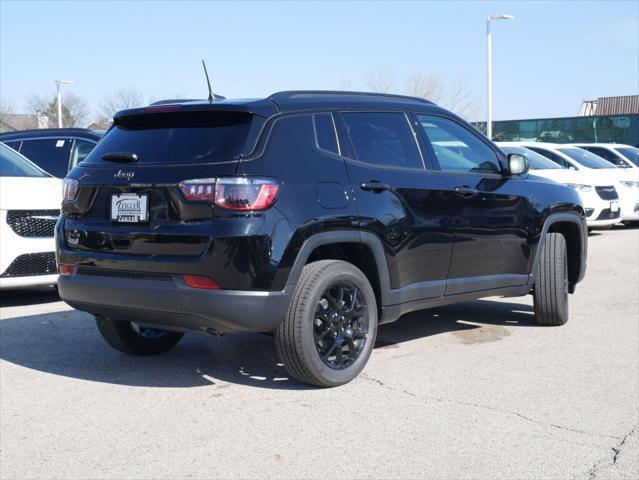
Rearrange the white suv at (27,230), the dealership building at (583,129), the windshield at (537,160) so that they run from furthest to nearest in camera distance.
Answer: the dealership building at (583,129)
the windshield at (537,160)
the white suv at (27,230)

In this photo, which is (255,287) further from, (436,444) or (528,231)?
(528,231)

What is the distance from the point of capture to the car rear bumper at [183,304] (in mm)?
4930

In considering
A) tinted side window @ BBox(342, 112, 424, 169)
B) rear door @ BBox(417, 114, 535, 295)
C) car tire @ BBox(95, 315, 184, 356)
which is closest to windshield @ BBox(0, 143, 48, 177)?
car tire @ BBox(95, 315, 184, 356)

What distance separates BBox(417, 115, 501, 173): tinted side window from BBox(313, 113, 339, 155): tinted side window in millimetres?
993

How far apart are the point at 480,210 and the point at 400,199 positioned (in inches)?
38.1

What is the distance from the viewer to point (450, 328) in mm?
7441

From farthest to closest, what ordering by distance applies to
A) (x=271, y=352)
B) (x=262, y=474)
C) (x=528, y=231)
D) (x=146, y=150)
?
(x=528, y=231)
(x=271, y=352)
(x=146, y=150)
(x=262, y=474)

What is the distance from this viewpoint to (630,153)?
819 inches

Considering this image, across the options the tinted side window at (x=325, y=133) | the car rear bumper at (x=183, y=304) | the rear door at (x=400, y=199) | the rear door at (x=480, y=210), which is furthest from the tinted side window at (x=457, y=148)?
the car rear bumper at (x=183, y=304)

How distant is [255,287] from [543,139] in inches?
1309

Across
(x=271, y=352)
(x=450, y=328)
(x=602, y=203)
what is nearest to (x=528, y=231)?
(x=450, y=328)

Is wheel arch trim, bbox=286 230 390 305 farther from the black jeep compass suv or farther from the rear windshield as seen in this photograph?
the rear windshield

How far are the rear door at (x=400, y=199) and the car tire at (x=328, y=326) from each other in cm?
31

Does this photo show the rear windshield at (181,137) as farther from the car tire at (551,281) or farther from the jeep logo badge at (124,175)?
the car tire at (551,281)
